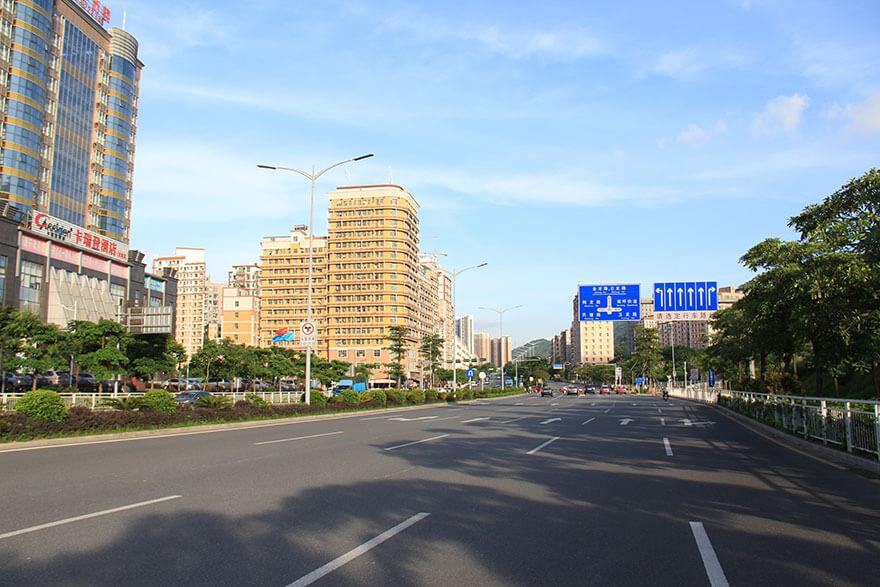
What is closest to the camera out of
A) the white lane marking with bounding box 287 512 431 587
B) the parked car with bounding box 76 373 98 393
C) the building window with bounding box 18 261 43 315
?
the white lane marking with bounding box 287 512 431 587

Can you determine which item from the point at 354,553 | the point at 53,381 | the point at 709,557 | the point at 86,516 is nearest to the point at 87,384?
the point at 53,381

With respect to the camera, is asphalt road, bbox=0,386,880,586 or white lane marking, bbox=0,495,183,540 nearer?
asphalt road, bbox=0,386,880,586

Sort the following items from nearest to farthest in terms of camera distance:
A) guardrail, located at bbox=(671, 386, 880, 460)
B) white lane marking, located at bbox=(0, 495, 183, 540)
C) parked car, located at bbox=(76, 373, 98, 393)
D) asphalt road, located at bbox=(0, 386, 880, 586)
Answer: asphalt road, located at bbox=(0, 386, 880, 586) → white lane marking, located at bbox=(0, 495, 183, 540) → guardrail, located at bbox=(671, 386, 880, 460) → parked car, located at bbox=(76, 373, 98, 393)

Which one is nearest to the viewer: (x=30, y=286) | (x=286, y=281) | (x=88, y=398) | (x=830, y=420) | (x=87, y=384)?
(x=830, y=420)

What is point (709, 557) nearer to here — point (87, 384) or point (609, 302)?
point (609, 302)

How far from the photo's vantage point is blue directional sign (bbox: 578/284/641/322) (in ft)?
125

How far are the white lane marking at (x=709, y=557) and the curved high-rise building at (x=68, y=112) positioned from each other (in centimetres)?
7587

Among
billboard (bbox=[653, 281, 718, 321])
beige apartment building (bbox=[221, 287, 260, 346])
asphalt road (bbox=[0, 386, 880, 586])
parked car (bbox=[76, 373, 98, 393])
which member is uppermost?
beige apartment building (bbox=[221, 287, 260, 346])

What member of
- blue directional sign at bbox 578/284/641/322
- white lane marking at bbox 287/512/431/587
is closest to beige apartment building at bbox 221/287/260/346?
blue directional sign at bbox 578/284/641/322

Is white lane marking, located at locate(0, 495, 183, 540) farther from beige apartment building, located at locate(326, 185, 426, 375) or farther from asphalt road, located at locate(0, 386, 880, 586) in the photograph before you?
beige apartment building, located at locate(326, 185, 426, 375)

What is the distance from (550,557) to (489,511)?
205 cm

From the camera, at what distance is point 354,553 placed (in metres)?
5.78

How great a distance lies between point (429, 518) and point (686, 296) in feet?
102

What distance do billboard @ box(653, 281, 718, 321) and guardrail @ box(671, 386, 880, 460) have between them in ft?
33.6
